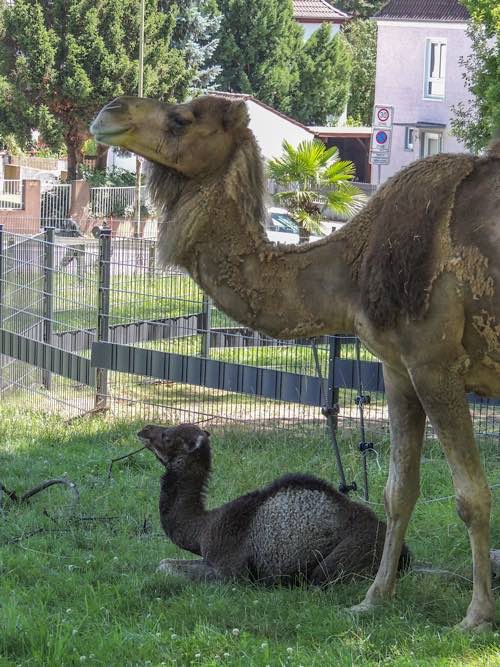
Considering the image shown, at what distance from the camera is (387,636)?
583 centimetres

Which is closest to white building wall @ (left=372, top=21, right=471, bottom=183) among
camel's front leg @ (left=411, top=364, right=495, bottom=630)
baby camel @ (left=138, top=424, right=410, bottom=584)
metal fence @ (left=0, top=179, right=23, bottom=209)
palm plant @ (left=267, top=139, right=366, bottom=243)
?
metal fence @ (left=0, top=179, right=23, bottom=209)

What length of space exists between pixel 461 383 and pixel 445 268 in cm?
56

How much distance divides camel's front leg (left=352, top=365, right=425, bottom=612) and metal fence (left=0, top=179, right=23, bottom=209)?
106ft

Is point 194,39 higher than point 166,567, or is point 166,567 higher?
point 194,39

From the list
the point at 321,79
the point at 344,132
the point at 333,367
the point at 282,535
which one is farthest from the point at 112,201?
the point at 282,535

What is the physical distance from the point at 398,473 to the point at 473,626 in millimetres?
983

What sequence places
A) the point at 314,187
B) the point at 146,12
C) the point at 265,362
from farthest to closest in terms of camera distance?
the point at 146,12 < the point at 314,187 < the point at 265,362

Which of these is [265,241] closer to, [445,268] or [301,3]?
[445,268]

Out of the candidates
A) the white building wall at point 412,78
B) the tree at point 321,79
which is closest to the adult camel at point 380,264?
the white building wall at point 412,78

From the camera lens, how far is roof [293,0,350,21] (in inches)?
2812

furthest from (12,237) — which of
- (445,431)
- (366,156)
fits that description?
(366,156)

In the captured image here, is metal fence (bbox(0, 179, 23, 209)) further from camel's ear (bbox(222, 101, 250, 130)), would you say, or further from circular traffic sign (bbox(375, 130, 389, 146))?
camel's ear (bbox(222, 101, 250, 130))

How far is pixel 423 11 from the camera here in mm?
50031

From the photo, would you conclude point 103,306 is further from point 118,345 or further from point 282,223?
point 282,223
